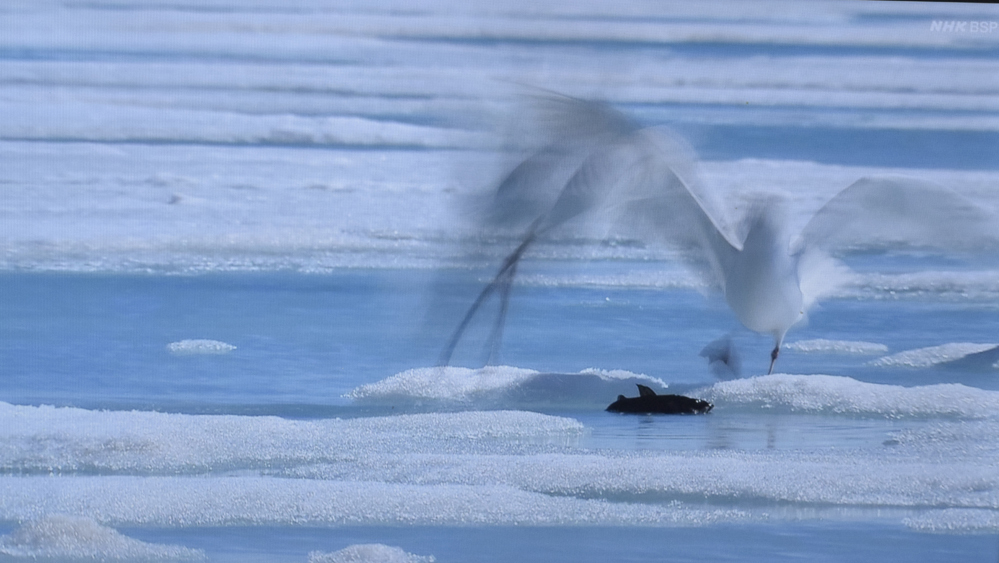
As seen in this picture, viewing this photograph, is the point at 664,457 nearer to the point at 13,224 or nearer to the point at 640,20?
the point at 640,20

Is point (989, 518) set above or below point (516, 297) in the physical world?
below

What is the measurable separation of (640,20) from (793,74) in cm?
30

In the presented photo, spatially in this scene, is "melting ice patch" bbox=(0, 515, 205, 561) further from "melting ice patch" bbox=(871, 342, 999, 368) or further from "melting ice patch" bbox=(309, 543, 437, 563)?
"melting ice patch" bbox=(871, 342, 999, 368)

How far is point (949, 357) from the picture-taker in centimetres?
201

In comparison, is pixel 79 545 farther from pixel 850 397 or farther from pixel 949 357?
pixel 949 357

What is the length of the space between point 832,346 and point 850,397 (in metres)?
0.10

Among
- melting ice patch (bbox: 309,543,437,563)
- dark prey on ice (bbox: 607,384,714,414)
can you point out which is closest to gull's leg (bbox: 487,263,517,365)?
dark prey on ice (bbox: 607,384,714,414)

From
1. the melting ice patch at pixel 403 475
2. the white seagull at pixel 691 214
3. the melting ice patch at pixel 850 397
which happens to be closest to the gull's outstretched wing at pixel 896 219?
the white seagull at pixel 691 214

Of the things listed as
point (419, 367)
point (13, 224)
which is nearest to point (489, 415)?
point (419, 367)

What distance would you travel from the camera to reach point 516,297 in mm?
1961

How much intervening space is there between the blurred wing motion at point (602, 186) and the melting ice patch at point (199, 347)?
48 centimetres

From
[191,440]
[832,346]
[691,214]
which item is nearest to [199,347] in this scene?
[191,440]

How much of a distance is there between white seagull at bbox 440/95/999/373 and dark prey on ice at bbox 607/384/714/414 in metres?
0.15

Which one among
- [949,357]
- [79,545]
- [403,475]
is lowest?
[79,545]
